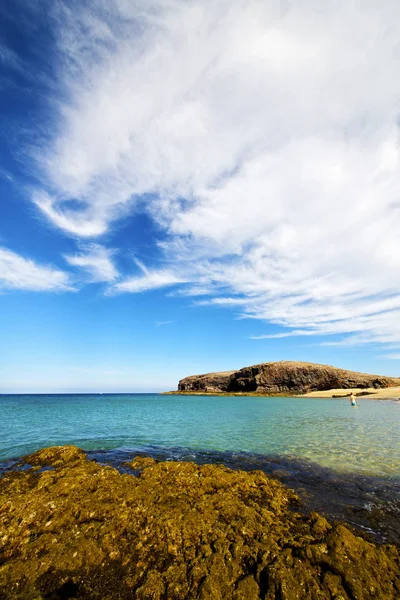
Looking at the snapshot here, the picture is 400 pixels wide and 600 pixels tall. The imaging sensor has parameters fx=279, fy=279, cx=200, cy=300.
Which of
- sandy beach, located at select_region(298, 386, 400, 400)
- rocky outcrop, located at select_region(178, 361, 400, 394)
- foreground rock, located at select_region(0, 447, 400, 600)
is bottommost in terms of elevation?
foreground rock, located at select_region(0, 447, 400, 600)

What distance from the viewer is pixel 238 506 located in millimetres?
9922

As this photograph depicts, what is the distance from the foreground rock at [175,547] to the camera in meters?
6.31

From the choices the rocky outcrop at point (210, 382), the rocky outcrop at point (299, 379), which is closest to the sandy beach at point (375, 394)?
the rocky outcrop at point (299, 379)

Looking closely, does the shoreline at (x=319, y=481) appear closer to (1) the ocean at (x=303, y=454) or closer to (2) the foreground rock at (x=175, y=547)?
(1) the ocean at (x=303, y=454)

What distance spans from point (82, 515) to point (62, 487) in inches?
90.3

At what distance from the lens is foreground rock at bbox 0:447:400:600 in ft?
20.7

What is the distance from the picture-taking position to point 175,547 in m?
7.80

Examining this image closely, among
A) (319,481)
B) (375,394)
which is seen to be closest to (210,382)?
(375,394)

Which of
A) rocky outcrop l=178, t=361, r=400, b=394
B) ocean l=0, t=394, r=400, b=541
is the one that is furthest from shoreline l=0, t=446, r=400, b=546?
rocky outcrop l=178, t=361, r=400, b=394

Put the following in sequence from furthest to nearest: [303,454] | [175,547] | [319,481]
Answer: [303,454], [319,481], [175,547]

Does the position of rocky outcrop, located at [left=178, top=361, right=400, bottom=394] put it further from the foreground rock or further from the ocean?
the foreground rock

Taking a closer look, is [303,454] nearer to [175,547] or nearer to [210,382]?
[175,547]

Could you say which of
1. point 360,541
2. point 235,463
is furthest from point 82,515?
point 235,463

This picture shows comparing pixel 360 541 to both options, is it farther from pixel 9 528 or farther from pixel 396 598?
pixel 9 528
